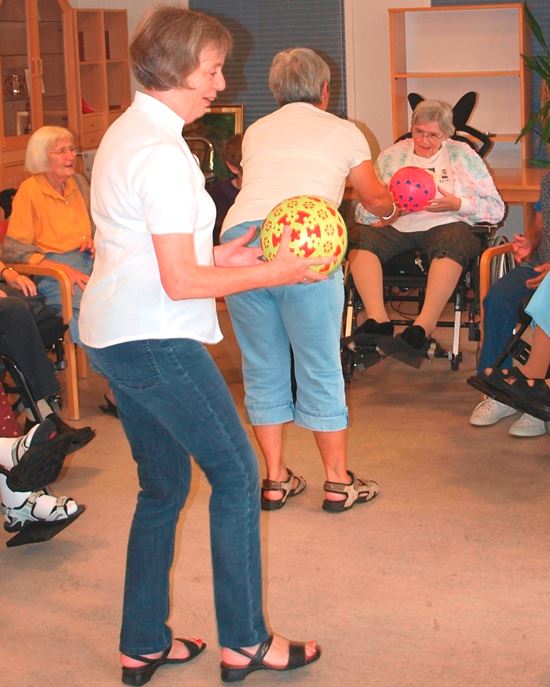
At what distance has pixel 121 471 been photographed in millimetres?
3926

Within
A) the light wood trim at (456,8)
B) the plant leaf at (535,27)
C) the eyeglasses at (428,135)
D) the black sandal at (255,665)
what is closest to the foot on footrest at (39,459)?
the black sandal at (255,665)

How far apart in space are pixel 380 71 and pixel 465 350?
2.40 meters

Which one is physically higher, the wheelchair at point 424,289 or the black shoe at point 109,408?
the wheelchair at point 424,289

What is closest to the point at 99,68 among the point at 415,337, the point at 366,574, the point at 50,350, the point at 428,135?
the point at 428,135

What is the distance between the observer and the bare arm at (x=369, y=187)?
331 centimetres

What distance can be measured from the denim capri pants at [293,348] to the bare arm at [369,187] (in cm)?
29

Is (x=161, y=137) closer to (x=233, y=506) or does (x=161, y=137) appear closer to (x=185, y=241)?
(x=185, y=241)

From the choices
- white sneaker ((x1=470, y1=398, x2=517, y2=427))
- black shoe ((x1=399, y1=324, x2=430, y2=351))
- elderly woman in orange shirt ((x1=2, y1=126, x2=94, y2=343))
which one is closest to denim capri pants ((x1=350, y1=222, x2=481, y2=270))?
black shoe ((x1=399, y1=324, x2=430, y2=351))

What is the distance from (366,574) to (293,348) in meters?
0.70

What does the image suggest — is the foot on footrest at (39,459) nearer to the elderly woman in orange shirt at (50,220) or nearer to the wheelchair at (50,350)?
the wheelchair at (50,350)

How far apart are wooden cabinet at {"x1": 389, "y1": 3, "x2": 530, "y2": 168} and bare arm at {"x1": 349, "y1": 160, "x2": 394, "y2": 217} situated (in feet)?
11.2

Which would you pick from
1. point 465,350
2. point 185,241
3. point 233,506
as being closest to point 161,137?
point 185,241

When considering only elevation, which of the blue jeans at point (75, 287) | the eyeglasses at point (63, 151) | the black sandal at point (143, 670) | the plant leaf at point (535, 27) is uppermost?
the plant leaf at point (535, 27)

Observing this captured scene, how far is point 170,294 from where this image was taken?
6.93 feet
